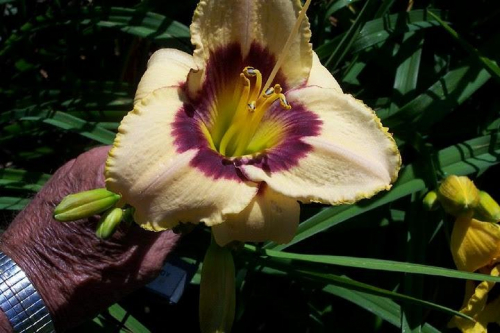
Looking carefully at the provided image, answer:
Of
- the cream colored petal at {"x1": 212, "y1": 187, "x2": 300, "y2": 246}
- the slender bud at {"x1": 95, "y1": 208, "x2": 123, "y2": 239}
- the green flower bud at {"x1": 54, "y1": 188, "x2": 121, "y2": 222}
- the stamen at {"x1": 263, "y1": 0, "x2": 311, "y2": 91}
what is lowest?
the slender bud at {"x1": 95, "y1": 208, "x2": 123, "y2": 239}

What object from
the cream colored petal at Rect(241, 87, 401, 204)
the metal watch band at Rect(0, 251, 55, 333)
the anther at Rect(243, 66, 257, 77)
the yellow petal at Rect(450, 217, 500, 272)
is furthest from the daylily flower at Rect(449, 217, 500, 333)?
the metal watch band at Rect(0, 251, 55, 333)

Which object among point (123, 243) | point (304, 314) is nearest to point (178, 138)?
point (123, 243)

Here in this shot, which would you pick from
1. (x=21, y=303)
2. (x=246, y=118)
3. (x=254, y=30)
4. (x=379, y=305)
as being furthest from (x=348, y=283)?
(x=21, y=303)

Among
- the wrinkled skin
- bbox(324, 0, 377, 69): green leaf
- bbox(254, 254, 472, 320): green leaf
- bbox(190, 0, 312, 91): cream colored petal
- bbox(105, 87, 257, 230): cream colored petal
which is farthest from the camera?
bbox(324, 0, 377, 69): green leaf

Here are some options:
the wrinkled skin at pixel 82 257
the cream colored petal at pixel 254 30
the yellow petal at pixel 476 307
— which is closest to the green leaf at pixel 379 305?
the yellow petal at pixel 476 307

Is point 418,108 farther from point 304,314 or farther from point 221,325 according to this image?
point 221,325

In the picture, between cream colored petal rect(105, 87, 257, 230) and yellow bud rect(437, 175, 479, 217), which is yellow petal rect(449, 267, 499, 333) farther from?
cream colored petal rect(105, 87, 257, 230)
